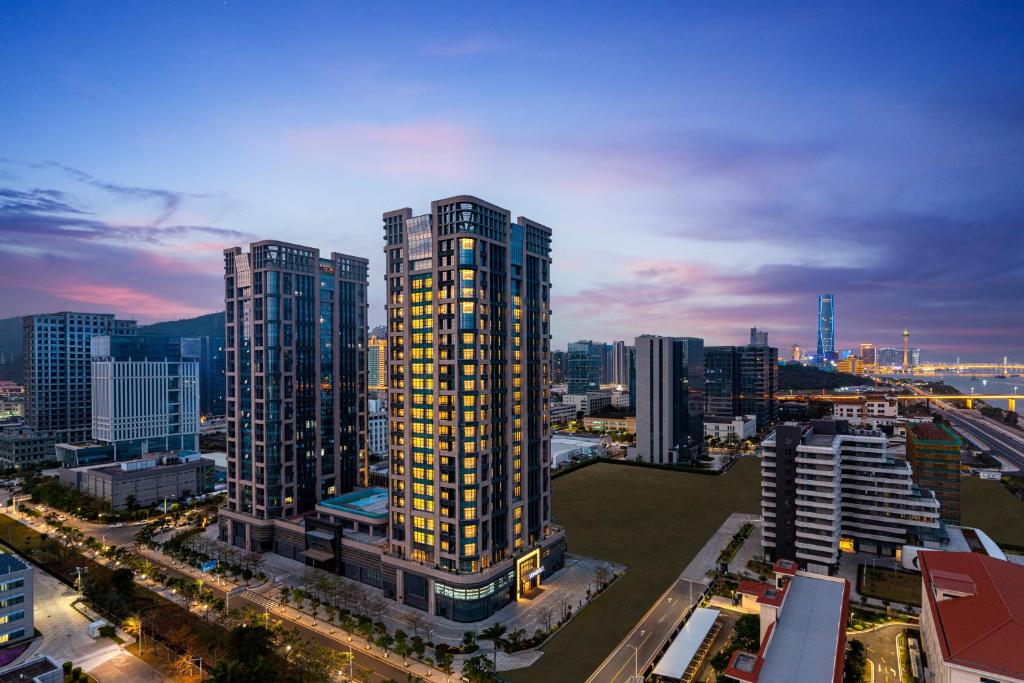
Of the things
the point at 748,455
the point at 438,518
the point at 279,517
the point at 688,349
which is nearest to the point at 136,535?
the point at 279,517

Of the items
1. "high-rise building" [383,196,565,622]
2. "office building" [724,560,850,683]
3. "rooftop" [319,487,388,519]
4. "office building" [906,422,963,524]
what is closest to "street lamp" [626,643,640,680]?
"office building" [724,560,850,683]

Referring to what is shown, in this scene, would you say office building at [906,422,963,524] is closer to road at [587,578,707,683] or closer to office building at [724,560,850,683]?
office building at [724,560,850,683]

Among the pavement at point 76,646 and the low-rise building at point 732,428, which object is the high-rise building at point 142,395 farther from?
the low-rise building at point 732,428

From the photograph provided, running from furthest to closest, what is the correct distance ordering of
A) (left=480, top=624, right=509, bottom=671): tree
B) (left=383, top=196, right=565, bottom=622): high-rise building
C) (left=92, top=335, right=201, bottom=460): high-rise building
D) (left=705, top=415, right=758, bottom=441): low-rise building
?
1. (left=705, top=415, right=758, bottom=441): low-rise building
2. (left=92, top=335, right=201, bottom=460): high-rise building
3. (left=383, top=196, right=565, bottom=622): high-rise building
4. (left=480, top=624, right=509, bottom=671): tree

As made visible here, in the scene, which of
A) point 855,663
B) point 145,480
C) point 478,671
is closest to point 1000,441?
point 855,663

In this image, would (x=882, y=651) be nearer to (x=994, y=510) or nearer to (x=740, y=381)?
(x=994, y=510)
